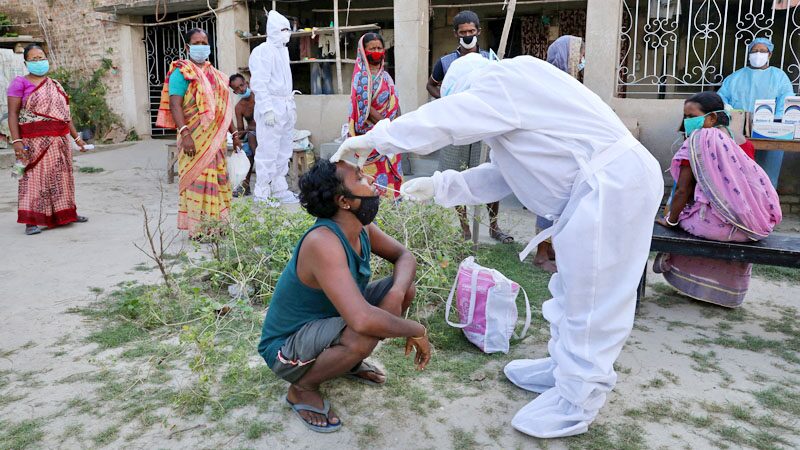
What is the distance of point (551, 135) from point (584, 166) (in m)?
0.17

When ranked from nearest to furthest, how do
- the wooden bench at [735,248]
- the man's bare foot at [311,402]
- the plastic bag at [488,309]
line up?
the man's bare foot at [311,402], the plastic bag at [488,309], the wooden bench at [735,248]

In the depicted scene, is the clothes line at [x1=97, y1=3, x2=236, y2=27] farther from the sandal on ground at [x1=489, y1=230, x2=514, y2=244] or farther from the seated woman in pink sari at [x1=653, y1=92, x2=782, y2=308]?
the seated woman in pink sari at [x1=653, y1=92, x2=782, y2=308]

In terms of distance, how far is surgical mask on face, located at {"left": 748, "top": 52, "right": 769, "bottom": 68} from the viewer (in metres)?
6.16

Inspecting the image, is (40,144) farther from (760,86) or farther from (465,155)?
(760,86)

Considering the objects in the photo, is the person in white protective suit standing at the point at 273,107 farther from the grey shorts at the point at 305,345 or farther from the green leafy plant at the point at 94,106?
the green leafy plant at the point at 94,106

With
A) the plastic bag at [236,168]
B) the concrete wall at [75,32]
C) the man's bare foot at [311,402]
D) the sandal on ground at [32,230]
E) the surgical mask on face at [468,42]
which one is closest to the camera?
the man's bare foot at [311,402]

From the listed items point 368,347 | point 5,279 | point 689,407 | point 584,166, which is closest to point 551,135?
point 584,166

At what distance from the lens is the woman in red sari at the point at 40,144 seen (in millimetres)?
5676

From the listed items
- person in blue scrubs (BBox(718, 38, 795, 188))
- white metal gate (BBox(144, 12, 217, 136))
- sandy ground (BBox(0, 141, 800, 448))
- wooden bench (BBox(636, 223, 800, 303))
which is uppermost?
white metal gate (BBox(144, 12, 217, 136))

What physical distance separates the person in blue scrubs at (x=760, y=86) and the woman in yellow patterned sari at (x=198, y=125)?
5001 millimetres

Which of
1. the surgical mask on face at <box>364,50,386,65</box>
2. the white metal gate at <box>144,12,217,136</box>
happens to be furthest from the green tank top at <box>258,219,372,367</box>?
the white metal gate at <box>144,12,217,136</box>

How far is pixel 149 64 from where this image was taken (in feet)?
39.9

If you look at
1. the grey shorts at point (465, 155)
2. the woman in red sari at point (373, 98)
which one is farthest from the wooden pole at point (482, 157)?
the woman in red sari at point (373, 98)

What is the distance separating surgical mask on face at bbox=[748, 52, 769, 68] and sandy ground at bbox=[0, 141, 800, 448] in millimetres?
2694
